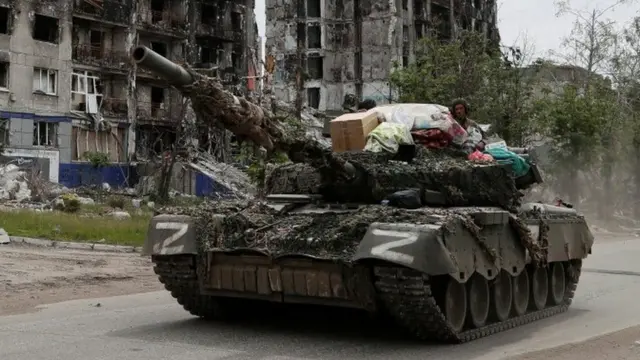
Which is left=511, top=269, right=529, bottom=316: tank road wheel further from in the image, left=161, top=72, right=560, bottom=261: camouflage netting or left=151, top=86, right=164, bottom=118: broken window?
left=151, top=86, right=164, bottom=118: broken window

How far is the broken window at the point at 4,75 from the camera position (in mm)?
35188

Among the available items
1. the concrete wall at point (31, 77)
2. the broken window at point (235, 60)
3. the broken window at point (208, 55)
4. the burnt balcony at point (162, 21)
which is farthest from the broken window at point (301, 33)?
the concrete wall at point (31, 77)

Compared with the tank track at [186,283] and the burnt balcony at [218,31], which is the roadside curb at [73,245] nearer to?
the tank track at [186,283]

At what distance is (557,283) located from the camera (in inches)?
444

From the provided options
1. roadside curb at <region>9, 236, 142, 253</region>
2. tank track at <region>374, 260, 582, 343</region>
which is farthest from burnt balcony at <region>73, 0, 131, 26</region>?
tank track at <region>374, 260, 582, 343</region>

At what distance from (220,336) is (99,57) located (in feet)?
110

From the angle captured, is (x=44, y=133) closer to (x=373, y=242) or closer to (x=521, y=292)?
(x=521, y=292)

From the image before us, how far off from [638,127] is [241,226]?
30707 millimetres

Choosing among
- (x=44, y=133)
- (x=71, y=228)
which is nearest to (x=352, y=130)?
(x=71, y=228)

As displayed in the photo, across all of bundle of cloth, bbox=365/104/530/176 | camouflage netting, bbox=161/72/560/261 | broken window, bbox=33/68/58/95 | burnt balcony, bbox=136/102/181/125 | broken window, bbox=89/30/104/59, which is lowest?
camouflage netting, bbox=161/72/560/261

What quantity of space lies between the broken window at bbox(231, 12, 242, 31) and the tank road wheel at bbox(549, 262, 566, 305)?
38.2 meters

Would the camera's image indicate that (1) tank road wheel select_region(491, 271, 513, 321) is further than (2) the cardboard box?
No

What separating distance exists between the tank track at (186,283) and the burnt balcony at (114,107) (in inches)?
1234

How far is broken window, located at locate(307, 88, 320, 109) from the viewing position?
57594mm
